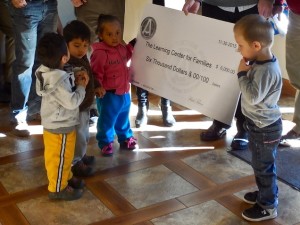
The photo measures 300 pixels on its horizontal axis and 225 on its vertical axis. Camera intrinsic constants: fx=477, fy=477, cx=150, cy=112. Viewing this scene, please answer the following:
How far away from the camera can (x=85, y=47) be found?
2.29 m

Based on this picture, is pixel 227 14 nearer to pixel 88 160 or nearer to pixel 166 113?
pixel 166 113

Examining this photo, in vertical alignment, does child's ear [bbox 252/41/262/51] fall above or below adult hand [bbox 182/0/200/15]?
below

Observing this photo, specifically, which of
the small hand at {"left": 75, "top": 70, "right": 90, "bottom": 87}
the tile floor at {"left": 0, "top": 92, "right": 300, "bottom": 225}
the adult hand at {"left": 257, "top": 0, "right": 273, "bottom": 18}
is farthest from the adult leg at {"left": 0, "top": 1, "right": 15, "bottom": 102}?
the adult hand at {"left": 257, "top": 0, "right": 273, "bottom": 18}

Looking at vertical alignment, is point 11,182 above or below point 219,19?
below

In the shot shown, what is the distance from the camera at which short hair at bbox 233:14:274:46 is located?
1898 millimetres

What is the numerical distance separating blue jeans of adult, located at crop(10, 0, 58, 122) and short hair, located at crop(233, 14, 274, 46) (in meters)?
1.44

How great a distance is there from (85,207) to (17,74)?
1170mm

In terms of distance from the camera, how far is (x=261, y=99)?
1930 mm

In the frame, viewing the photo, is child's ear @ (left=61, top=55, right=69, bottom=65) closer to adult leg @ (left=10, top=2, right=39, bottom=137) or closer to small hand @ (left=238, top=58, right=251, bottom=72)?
small hand @ (left=238, top=58, right=251, bottom=72)

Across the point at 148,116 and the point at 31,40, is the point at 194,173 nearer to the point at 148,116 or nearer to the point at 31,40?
the point at 148,116

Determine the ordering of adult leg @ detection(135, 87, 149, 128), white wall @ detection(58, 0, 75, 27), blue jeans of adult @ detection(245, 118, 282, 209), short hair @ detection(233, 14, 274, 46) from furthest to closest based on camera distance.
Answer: white wall @ detection(58, 0, 75, 27), adult leg @ detection(135, 87, 149, 128), blue jeans of adult @ detection(245, 118, 282, 209), short hair @ detection(233, 14, 274, 46)

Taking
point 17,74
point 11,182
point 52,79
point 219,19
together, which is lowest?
point 11,182

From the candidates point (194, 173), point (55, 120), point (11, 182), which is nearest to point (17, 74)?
point (11, 182)

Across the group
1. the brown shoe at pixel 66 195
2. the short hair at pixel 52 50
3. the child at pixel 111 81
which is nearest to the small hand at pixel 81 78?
the short hair at pixel 52 50
